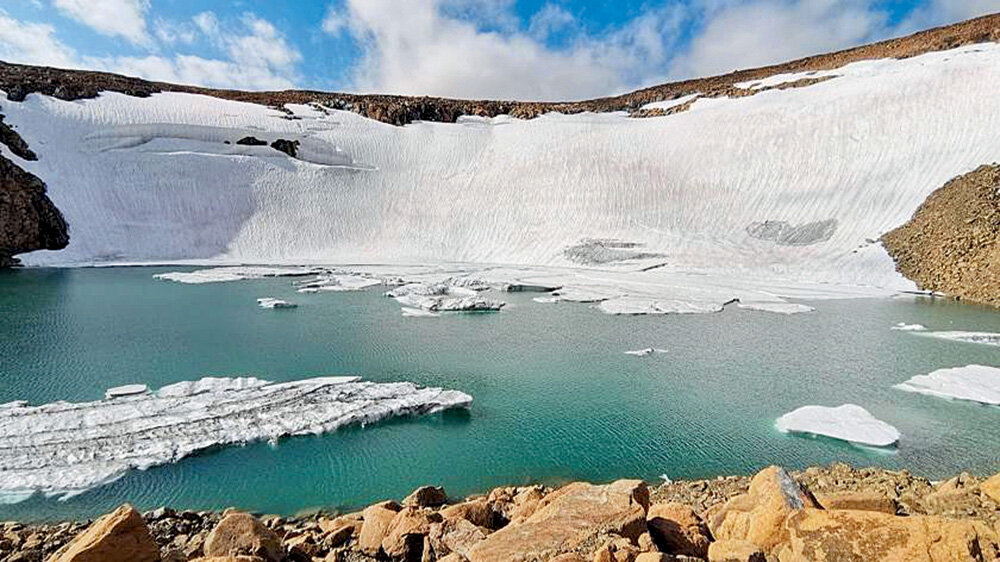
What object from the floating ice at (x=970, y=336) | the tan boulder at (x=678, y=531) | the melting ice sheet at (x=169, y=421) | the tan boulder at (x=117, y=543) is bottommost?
the melting ice sheet at (x=169, y=421)

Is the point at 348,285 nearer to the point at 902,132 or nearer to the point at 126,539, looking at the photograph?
the point at 126,539

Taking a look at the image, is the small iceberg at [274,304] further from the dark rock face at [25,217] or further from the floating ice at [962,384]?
the dark rock face at [25,217]

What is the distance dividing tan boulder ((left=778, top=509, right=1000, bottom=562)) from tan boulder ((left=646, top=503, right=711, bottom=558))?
550 mm

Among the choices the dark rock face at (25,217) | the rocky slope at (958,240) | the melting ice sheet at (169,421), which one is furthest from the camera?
the dark rock face at (25,217)

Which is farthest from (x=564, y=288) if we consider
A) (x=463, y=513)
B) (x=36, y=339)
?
(x=463, y=513)

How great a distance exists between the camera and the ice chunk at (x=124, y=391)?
29.1 ft

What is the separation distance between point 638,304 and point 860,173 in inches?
723

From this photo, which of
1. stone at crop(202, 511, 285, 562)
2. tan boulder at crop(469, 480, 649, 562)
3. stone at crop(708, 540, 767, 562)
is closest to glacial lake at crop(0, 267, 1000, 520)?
stone at crop(202, 511, 285, 562)

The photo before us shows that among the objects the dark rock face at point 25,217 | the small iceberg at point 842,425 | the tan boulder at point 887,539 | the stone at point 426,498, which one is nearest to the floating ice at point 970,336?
the small iceberg at point 842,425

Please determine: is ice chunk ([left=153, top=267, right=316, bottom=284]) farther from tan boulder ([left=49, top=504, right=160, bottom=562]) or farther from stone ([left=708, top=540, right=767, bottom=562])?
stone ([left=708, top=540, right=767, bottom=562])

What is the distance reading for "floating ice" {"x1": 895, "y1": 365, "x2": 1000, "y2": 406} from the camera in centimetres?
932

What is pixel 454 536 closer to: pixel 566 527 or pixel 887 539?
pixel 566 527

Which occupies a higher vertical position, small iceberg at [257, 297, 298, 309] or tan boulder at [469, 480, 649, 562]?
tan boulder at [469, 480, 649, 562]

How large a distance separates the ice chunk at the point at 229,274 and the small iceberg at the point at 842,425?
2114cm
